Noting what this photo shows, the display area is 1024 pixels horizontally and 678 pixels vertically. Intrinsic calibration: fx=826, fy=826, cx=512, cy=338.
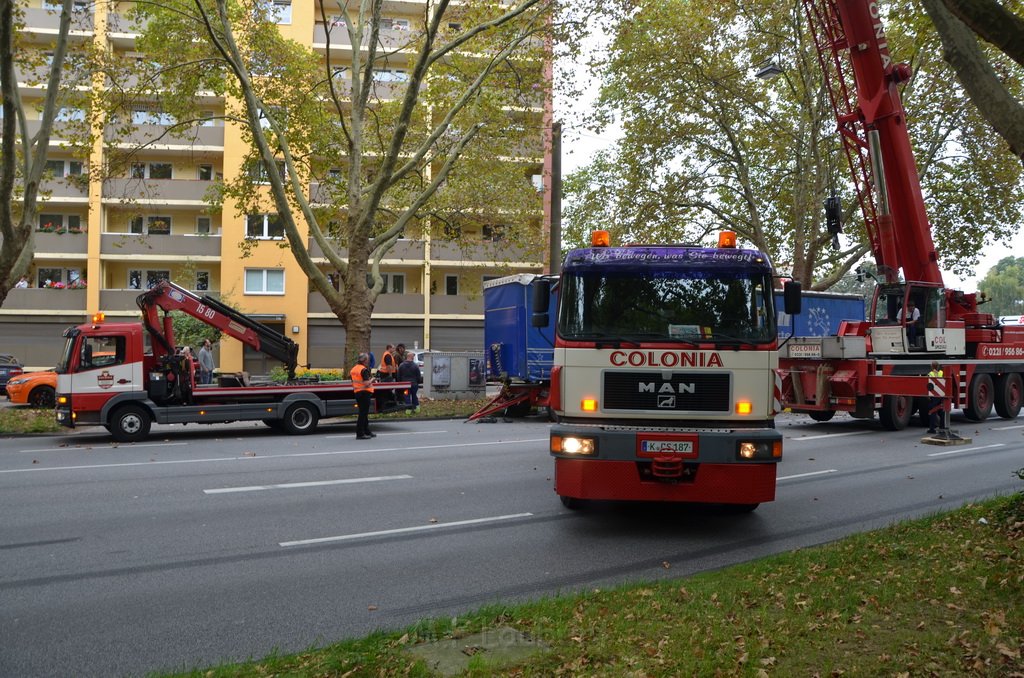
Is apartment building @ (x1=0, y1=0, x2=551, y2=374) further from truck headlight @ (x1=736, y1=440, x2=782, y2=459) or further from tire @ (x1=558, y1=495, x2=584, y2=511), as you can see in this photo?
truck headlight @ (x1=736, y1=440, x2=782, y2=459)

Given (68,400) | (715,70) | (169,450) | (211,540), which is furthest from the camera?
(715,70)

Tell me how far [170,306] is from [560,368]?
10.9 m

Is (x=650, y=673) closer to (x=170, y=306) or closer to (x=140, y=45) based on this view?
(x=170, y=306)

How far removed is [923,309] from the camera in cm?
1605

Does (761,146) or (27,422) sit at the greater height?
(761,146)

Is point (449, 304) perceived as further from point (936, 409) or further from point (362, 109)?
point (936, 409)

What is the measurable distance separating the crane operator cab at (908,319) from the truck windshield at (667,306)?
30.8 ft

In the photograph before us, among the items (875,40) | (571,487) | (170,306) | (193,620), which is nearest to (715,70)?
(875,40)

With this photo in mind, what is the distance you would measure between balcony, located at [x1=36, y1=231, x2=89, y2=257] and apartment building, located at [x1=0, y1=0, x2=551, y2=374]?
0.06 metres

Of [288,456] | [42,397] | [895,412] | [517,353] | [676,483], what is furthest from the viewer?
[42,397]

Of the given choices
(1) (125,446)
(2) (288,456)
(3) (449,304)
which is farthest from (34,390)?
(3) (449,304)

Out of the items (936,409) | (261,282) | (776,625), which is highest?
(261,282)

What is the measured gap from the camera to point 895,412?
17203 millimetres

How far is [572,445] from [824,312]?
18.2 metres
